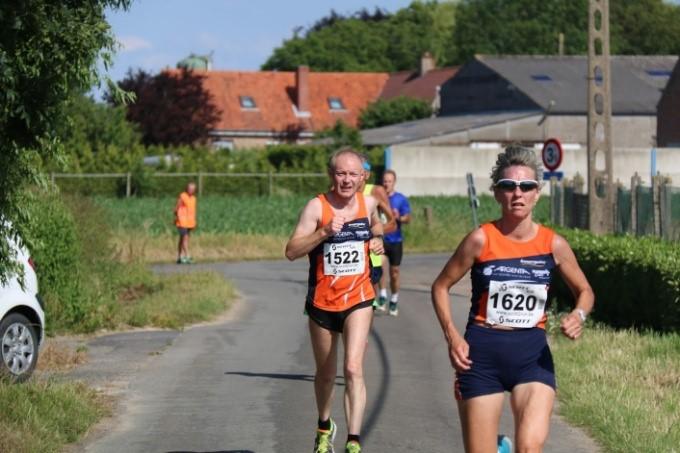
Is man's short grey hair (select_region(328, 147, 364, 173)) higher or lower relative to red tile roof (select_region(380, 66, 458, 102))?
lower

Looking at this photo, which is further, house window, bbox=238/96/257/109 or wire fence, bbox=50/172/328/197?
house window, bbox=238/96/257/109

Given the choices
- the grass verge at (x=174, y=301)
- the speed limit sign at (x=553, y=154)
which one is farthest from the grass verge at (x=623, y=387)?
the speed limit sign at (x=553, y=154)

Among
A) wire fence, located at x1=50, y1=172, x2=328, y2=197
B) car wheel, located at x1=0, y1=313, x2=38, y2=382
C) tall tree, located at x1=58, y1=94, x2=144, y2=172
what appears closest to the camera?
car wheel, located at x1=0, y1=313, x2=38, y2=382

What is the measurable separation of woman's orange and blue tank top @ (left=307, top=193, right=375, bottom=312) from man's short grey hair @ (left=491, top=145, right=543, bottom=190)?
228cm

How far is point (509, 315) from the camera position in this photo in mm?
7035

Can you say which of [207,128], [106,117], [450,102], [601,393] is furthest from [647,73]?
[601,393]

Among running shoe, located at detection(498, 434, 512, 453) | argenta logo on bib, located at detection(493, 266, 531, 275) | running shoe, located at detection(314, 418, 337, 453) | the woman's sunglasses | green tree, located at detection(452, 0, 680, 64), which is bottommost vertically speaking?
running shoe, located at detection(314, 418, 337, 453)

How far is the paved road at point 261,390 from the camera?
33.7 feet

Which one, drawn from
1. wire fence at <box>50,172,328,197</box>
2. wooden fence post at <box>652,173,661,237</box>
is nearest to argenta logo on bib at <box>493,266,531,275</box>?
wooden fence post at <box>652,173,661,237</box>

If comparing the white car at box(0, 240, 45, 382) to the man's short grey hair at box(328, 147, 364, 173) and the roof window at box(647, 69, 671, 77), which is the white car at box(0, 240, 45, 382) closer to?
the man's short grey hair at box(328, 147, 364, 173)

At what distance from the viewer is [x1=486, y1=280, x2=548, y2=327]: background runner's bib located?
23.0 ft

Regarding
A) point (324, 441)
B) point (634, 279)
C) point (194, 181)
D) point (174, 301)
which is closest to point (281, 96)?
point (194, 181)

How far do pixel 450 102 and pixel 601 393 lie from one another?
66.5 meters

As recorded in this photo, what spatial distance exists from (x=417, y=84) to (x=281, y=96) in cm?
895
